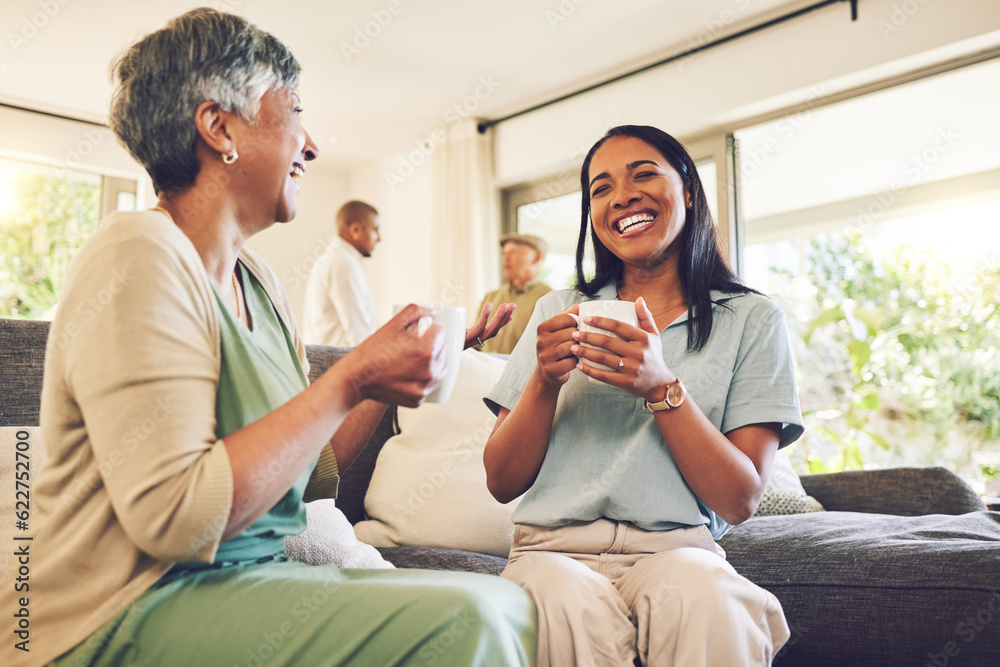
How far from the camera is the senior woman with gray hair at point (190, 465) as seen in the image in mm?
735

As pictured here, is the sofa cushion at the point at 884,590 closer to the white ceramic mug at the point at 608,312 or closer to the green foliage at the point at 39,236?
the white ceramic mug at the point at 608,312

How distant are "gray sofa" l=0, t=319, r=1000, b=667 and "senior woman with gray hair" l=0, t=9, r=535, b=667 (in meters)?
0.67

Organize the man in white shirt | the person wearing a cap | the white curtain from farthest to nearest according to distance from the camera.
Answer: the white curtain → the man in white shirt → the person wearing a cap

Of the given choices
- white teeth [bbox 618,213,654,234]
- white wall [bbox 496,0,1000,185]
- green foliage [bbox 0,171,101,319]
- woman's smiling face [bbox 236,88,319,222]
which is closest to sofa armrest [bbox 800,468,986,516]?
white teeth [bbox 618,213,654,234]

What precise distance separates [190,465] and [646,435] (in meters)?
0.73

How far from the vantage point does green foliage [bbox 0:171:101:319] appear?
5.51m

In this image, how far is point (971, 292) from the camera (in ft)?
14.0

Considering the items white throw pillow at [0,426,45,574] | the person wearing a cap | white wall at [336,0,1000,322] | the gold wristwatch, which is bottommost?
white throw pillow at [0,426,45,574]

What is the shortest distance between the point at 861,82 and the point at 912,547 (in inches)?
126

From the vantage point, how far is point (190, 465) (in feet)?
2.40

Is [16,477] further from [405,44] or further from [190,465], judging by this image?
[405,44]

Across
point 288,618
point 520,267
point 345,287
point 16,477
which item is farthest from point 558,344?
point 345,287

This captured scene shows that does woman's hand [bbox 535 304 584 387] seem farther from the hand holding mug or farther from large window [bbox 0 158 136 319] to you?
large window [bbox 0 158 136 319]

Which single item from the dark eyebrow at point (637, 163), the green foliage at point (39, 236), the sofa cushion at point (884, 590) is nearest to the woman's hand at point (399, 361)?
the dark eyebrow at point (637, 163)
